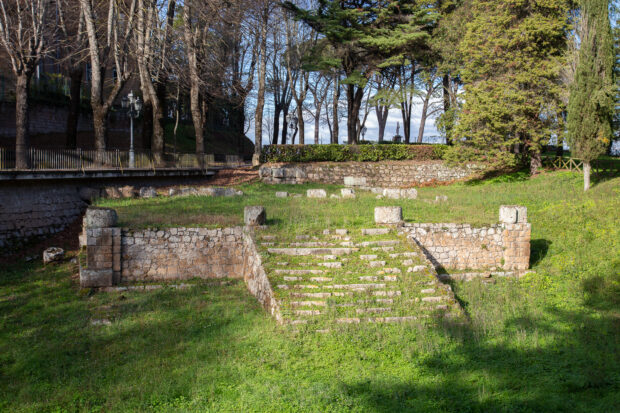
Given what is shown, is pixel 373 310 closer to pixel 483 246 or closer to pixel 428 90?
pixel 483 246

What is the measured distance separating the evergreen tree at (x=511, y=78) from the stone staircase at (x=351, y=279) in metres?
14.9

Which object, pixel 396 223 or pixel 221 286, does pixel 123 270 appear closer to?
pixel 221 286

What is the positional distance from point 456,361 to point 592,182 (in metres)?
16.9

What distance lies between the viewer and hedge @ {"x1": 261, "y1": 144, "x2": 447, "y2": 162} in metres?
27.8

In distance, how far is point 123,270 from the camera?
460 inches

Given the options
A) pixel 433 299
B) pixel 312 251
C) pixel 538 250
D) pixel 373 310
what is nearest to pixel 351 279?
pixel 373 310

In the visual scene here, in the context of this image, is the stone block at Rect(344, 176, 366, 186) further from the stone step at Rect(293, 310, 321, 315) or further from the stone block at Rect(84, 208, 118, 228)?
the stone step at Rect(293, 310, 321, 315)

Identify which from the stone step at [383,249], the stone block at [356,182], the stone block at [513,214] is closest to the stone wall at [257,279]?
the stone step at [383,249]

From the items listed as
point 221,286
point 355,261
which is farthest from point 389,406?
point 221,286

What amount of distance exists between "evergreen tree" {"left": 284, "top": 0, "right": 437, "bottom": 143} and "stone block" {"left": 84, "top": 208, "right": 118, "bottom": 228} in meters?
19.8

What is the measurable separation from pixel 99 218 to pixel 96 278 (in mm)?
1451

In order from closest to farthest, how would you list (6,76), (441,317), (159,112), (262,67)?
(441,317) < (159,112) < (262,67) < (6,76)

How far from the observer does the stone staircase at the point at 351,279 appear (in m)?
9.09

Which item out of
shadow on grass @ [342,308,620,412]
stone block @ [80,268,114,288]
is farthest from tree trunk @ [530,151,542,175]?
stone block @ [80,268,114,288]
